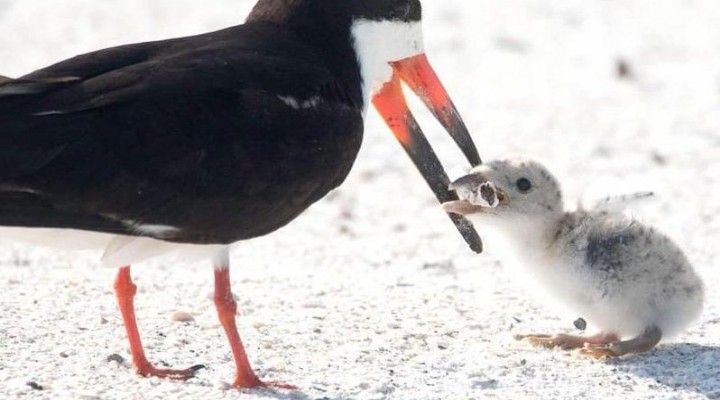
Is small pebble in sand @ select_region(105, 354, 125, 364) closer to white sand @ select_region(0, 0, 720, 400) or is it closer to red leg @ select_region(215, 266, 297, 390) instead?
white sand @ select_region(0, 0, 720, 400)

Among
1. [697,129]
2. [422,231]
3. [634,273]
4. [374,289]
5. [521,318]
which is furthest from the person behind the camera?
[697,129]

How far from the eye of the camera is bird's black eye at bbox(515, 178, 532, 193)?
7.49 meters

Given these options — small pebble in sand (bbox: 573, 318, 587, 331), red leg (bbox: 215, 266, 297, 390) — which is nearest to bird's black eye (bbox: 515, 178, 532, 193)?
small pebble in sand (bbox: 573, 318, 587, 331)

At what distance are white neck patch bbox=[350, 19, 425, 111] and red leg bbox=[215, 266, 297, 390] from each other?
107 cm

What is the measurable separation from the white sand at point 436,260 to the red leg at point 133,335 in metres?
0.08

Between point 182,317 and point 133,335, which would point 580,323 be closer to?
point 182,317

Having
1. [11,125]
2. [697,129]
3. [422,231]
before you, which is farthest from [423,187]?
[11,125]

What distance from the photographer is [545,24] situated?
54.0ft

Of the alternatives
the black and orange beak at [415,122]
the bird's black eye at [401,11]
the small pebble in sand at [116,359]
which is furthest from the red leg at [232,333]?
the bird's black eye at [401,11]

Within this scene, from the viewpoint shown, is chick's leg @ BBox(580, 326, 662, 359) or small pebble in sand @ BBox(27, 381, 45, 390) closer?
small pebble in sand @ BBox(27, 381, 45, 390)

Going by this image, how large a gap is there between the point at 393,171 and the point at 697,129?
2.59 meters

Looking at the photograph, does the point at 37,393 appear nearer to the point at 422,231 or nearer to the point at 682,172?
the point at 422,231

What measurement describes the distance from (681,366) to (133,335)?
7.84 feet

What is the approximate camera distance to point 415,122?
25.6 ft
